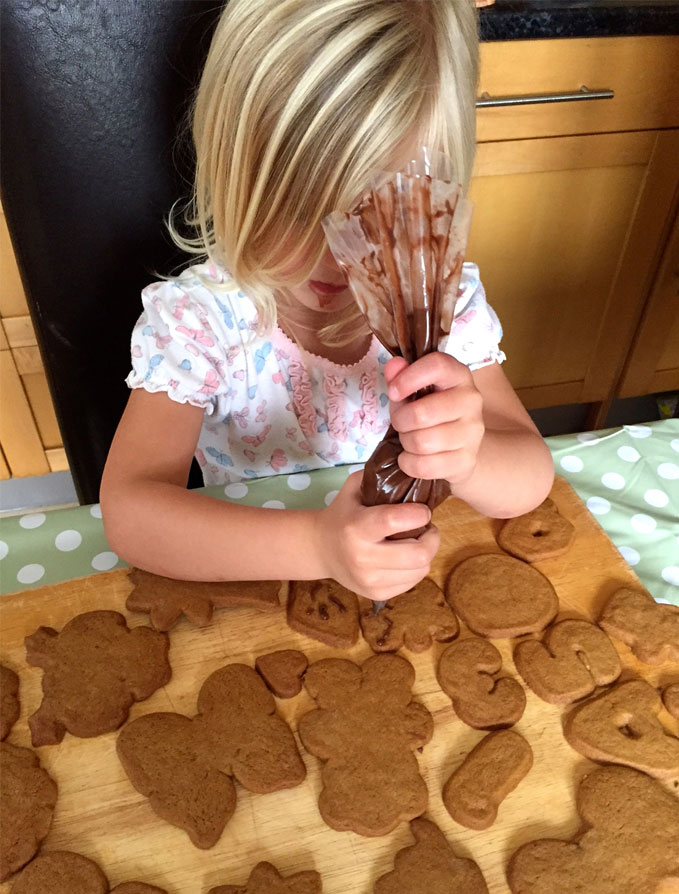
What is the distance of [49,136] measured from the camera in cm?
81

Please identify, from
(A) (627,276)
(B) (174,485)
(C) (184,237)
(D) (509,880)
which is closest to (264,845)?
(D) (509,880)

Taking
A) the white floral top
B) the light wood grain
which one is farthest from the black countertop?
the white floral top

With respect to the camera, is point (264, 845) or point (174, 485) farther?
point (174, 485)

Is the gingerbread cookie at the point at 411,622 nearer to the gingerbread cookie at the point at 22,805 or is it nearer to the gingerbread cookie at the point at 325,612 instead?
the gingerbread cookie at the point at 325,612

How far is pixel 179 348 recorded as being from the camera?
29.7 inches

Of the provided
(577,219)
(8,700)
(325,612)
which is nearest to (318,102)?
(325,612)

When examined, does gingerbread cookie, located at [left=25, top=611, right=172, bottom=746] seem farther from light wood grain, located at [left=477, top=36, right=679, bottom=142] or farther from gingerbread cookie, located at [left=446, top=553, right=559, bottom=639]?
light wood grain, located at [left=477, top=36, right=679, bottom=142]

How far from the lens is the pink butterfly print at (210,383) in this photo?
0.76 m

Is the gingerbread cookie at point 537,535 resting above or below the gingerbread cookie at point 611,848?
above

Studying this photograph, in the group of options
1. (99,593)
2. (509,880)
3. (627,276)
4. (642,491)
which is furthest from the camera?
(627,276)

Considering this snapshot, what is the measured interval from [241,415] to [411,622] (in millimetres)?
376

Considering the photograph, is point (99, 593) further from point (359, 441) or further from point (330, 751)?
point (359, 441)

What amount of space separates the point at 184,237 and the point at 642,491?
0.59 m

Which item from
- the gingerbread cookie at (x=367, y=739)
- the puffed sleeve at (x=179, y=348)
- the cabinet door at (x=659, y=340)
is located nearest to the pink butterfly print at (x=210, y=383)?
the puffed sleeve at (x=179, y=348)
